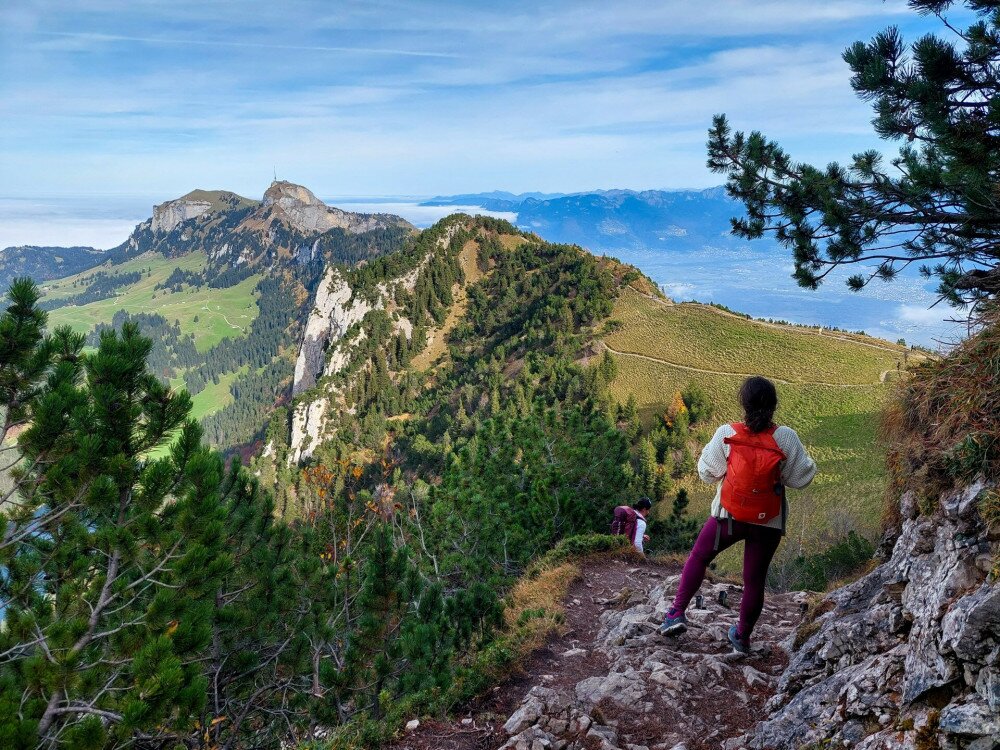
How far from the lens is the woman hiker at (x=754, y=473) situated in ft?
16.1

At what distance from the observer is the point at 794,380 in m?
48.6

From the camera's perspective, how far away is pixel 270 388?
7003 inches

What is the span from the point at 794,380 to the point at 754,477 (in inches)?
1947

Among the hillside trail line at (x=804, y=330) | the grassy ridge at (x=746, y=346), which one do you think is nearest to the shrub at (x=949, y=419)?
the grassy ridge at (x=746, y=346)

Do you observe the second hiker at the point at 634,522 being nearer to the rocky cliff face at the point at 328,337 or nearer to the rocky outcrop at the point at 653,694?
the rocky outcrop at the point at 653,694

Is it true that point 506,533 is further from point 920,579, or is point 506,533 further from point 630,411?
point 630,411

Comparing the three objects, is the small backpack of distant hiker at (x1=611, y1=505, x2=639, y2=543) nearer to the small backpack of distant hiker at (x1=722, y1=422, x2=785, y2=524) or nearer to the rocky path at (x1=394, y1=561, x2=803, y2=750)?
the rocky path at (x1=394, y1=561, x2=803, y2=750)

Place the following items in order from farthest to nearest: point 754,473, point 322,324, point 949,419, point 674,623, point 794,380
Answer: point 322,324 < point 794,380 < point 674,623 < point 754,473 < point 949,419

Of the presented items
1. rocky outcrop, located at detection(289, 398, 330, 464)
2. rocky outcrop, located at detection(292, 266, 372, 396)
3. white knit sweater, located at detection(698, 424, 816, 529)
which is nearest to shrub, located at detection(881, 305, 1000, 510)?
white knit sweater, located at detection(698, 424, 816, 529)

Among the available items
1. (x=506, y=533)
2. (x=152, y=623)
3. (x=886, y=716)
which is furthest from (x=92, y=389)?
(x=506, y=533)

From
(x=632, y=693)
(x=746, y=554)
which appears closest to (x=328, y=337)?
(x=632, y=693)

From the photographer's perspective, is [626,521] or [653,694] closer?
[653,694]

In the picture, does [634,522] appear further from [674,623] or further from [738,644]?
[738,644]

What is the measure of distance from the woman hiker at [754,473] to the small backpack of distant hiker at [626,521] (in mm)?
6937
